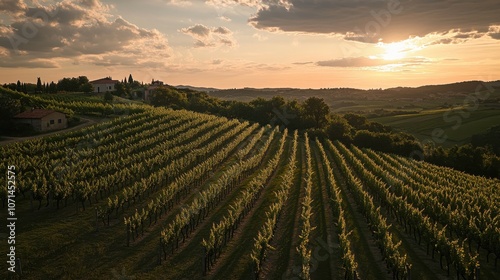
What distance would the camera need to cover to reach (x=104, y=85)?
122500 millimetres

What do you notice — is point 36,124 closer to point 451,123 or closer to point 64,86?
point 64,86

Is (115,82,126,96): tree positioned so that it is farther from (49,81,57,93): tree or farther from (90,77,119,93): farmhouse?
(49,81,57,93): tree

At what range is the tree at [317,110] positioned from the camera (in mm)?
105500

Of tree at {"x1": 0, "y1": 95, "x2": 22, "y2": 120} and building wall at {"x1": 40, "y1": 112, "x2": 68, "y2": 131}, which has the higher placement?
tree at {"x1": 0, "y1": 95, "x2": 22, "y2": 120}

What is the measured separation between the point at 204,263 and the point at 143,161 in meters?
25.3

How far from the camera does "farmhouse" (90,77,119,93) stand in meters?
120

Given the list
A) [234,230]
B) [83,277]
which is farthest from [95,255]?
[234,230]

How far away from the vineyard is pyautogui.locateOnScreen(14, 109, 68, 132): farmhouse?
1248cm

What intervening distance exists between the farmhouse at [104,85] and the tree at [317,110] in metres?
65.7

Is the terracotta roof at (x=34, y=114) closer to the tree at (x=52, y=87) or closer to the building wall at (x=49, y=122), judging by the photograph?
the building wall at (x=49, y=122)

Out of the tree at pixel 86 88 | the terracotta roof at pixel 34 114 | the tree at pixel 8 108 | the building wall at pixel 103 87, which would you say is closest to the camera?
the tree at pixel 8 108

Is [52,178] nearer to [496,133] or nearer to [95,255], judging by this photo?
[95,255]

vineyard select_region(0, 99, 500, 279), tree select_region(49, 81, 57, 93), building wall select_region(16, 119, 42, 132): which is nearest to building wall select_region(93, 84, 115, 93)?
tree select_region(49, 81, 57, 93)

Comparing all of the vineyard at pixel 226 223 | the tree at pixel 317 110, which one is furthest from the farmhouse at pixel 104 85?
the vineyard at pixel 226 223
